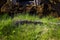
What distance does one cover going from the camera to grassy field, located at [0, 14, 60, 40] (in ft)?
26.8

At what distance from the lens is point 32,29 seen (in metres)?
8.52

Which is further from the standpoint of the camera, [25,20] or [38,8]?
[38,8]

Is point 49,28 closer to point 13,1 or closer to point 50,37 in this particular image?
point 50,37

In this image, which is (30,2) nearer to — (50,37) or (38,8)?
(38,8)

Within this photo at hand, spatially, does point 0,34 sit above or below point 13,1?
below

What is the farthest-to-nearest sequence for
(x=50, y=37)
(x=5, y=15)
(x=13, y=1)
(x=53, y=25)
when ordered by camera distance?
(x=13, y=1)
(x=5, y=15)
(x=53, y=25)
(x=50, y=37)

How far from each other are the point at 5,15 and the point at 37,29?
6.41 feet

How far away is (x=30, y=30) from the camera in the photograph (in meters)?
8.49

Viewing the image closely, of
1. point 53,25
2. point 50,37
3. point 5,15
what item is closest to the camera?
point 50,37

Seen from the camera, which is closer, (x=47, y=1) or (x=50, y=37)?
(x=50, y=37)

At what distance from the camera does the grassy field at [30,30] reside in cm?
816

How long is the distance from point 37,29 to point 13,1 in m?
2.74

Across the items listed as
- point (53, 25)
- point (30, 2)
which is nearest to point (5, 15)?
point (30, 2)

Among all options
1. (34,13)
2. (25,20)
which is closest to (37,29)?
(25,20)
